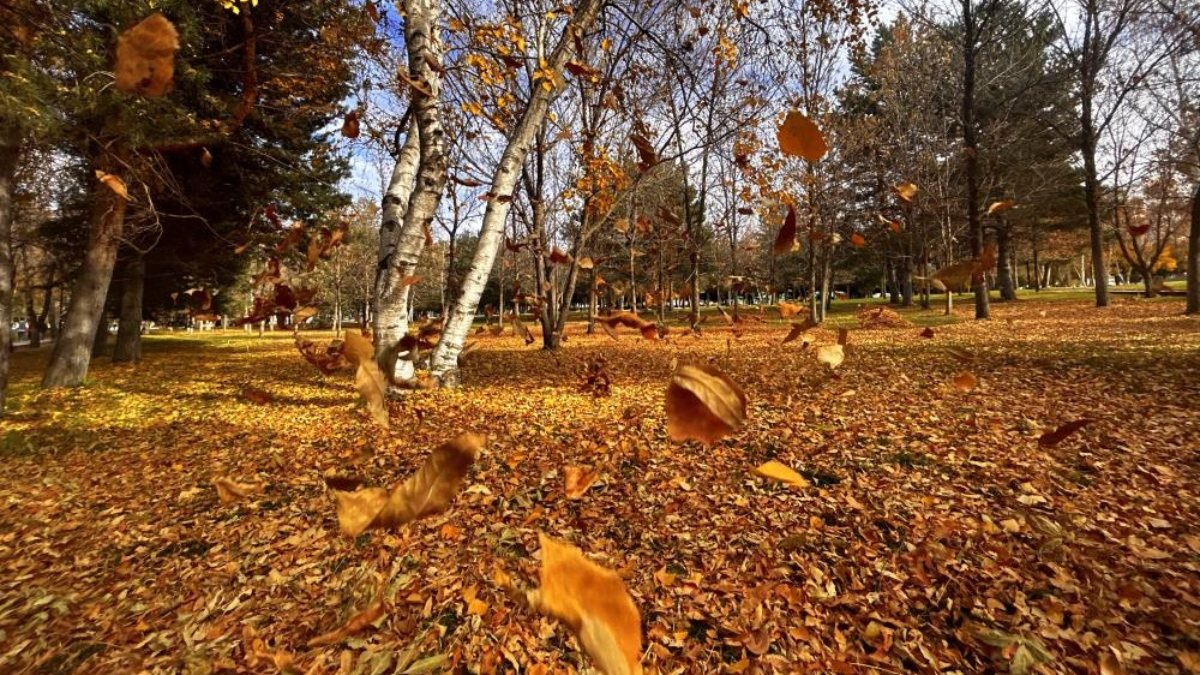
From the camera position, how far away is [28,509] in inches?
156

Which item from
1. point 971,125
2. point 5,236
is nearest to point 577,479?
point 5,236

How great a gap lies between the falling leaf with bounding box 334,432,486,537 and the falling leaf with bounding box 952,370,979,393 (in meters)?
5.85

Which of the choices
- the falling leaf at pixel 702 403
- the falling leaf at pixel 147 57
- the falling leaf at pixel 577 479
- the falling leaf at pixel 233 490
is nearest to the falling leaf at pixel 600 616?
the falling leaf at pixel 702 403

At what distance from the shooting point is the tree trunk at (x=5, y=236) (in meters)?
5.98

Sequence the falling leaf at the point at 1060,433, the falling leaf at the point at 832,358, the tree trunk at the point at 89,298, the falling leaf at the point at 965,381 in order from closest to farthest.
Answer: the falling leaf at the point at 1060,433, the falling leaf at the point at 965,381, the falling leaf at the point at 832,358, the tree trunk at the point at 89,298

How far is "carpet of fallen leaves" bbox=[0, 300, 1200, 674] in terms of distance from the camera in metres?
2.32

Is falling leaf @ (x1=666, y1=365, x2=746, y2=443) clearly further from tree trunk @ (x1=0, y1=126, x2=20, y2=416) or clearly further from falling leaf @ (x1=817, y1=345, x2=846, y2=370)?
tree trunk @ (x1=0, y1=126, x2=20, y2=416)

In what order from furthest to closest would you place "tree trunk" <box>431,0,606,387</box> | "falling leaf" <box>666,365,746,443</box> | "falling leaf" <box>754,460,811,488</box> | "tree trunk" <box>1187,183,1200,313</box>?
"tree trunk" <box>1187,183,1200,313</box> → "tree trunk" <box>431,0,606,387</box> → "falling leaf" <box>754,460,811,488</box> → "falling leaf" <box>666,365,746,443</box>

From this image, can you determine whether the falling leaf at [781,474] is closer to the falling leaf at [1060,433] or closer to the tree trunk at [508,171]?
the falling leaf at [1060,433]

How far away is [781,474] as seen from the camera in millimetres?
3789

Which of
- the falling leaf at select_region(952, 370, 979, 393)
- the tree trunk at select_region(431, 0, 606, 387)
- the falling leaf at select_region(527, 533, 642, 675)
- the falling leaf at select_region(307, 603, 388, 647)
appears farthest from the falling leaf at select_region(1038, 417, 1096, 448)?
the tree trunk at select_region(431, 0, 606, 387)

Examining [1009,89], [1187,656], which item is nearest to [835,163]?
[1009,89]

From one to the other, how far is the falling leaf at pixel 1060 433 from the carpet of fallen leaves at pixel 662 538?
114 mm

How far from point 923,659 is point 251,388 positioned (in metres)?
8.96
